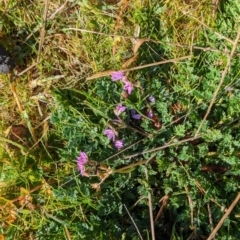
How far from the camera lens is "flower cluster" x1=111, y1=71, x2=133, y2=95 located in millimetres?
2209

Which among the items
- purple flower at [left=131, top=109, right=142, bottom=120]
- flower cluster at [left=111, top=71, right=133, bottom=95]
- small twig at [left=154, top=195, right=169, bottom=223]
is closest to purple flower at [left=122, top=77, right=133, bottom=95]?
flower cluster at [left=111, top=71, right=133, bottom=95]

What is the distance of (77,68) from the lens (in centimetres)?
242

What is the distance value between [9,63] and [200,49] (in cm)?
87

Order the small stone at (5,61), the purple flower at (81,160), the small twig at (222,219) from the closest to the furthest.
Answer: the small twig at (222,219) → the purple flower at (81,160) → the small stone at (5,61)

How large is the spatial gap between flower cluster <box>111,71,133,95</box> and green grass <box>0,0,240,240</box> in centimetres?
3

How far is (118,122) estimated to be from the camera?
7.33 ft

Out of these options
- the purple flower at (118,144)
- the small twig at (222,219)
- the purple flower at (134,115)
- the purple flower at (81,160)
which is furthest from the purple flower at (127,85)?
the small twig at (222,219)

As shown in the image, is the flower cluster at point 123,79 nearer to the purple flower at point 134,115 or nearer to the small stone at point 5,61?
the purple flower at point 134,115

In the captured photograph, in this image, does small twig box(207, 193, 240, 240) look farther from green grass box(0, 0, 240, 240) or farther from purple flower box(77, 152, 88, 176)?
purple flower box(77, 152, 88, 176)

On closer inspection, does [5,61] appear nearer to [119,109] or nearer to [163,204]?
[119,109]

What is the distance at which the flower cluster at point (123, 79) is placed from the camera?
2.21 meters

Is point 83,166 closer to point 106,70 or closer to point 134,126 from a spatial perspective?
point 134,126

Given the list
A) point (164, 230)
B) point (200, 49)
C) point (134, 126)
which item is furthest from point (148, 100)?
point (164, 230)

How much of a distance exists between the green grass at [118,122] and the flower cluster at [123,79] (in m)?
0.03
